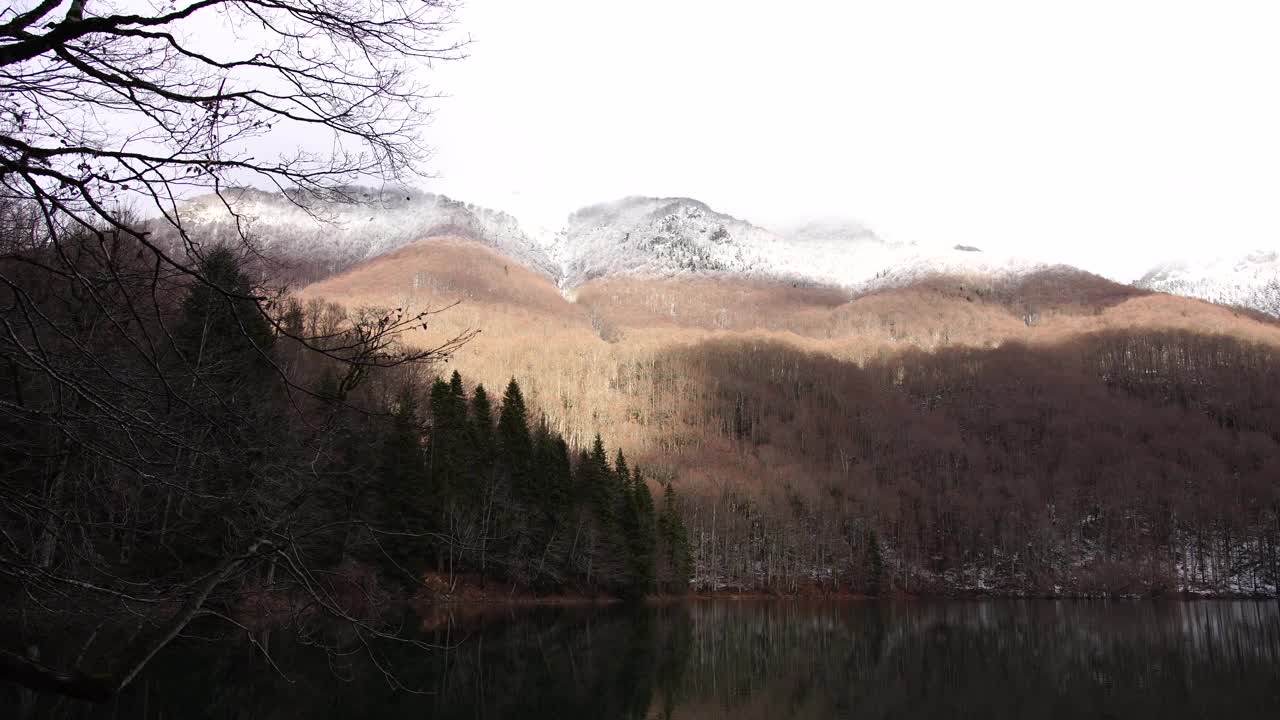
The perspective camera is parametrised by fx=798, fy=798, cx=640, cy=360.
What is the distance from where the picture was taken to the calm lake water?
16.1 meters

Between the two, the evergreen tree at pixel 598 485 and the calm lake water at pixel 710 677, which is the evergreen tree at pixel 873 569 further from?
the calm lake water at pixel 710 677

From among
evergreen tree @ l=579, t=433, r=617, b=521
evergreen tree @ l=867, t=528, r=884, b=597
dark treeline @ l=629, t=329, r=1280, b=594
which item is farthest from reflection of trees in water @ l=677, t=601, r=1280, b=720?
dark treeline @ l=629, t=329, r=1280, b=594

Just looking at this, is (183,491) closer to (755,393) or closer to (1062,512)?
(1062,512)

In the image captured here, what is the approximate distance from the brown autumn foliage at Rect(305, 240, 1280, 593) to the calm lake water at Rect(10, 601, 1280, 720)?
46775 millimetres

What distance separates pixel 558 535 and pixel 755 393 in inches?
4135

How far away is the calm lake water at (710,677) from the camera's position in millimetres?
16094

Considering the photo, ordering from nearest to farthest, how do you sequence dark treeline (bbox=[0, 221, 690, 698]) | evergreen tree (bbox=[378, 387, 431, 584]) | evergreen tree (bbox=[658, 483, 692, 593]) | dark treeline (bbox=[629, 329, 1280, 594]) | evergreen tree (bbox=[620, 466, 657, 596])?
dark treeline (bbox=[0, 221, 690, 698]) → evergreen tree (bbox=[378, 387, 431, 584]) → evergreen tree (bbox=[620, 466, 657, 596]) → evergreen tree (bbox=[658, 483, 692, 593]) → dark treeline (bbox=[629, 329, 1280, 594])

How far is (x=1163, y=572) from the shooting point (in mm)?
92125

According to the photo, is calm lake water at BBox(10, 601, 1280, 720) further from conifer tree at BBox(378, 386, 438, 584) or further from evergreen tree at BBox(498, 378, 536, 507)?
evergreen tree at BBox(498, 378, 536, 507)

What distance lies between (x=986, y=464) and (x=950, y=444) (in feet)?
22.4

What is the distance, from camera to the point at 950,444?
435 feet

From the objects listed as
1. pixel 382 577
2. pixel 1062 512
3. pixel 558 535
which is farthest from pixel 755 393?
pixel 382 577

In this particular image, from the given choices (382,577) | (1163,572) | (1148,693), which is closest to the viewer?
(1148,693)

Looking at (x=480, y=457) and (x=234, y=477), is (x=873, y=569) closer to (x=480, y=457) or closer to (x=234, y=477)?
(x=480, y=457)
